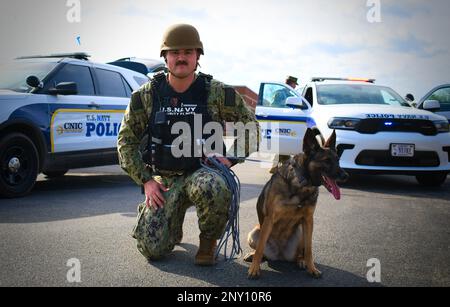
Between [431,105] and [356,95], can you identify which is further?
[356,95]

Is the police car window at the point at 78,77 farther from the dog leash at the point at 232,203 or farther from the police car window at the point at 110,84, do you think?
the dog leash at the point at 232,203

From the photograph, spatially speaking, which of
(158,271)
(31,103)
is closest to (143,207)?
(158,271)

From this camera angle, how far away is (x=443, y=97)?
29.6ft

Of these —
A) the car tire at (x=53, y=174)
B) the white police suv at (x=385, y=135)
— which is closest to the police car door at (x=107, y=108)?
the car tire at (x=53, y=174)

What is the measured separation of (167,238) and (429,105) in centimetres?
555

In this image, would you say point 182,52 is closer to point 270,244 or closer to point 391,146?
point 270,244

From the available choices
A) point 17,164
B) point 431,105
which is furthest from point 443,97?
point 17,164

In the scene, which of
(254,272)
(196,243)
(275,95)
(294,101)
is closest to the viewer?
(254,272)

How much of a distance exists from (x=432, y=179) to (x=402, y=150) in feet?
3.45

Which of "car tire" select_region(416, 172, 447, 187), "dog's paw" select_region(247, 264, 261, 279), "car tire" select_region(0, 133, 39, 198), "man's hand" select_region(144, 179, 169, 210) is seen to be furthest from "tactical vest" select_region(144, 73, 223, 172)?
"car tire" select_region(416, 172, 447, 187)

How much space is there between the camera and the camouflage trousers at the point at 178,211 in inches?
127

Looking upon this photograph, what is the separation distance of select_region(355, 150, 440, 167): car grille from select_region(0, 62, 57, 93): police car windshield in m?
4.65

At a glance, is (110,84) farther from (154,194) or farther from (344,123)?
(154,194)

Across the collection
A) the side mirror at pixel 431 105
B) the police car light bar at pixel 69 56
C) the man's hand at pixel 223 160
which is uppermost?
the police car light bar at pixel 69 56
